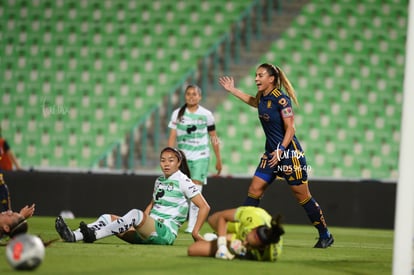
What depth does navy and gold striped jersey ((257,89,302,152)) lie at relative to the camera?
859 cm

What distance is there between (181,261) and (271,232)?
2.72ft

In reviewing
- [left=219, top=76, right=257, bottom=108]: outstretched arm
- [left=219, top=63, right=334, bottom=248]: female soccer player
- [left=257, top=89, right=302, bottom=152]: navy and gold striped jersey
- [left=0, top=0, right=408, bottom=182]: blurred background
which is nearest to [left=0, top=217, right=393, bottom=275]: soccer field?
[left=219, top=63, right=334, bottom=248]: female soccer player

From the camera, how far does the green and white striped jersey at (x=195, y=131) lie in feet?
A: 37.8

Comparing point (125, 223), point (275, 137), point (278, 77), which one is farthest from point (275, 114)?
point (125, 223)

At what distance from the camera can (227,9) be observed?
60.0ft

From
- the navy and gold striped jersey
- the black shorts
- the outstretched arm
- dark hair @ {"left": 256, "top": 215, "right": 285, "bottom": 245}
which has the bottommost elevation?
dark hair @ {"left": 256, "top": 215, "right": 285, "bottom": 245}

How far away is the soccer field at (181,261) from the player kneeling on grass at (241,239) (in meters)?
0.12

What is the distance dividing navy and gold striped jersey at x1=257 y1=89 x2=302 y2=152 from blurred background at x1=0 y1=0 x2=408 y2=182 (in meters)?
7.03

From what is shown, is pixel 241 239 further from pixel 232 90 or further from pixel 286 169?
pixel 232 90

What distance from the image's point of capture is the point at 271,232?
6.33 m

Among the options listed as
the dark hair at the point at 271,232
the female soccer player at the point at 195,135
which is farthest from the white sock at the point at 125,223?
the female soccer player at the point at 195,135

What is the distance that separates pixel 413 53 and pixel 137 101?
1231cm

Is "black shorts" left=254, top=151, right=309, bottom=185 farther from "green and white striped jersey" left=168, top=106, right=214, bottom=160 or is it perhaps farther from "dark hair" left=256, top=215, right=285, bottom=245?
"green and white striped jersey" left=168, top=106, right=214, bottom=160

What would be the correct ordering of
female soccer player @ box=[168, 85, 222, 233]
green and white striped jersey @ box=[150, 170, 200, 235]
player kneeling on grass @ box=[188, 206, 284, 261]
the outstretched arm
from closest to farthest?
1. player kneeling on grass @ box=[188, 206, 284, 261]
2. green and white striped jersey @ box=[150, 170, 200, 235]
3. the outstretched arm
4. female soccer player @ box=[168, 85, 222, 233]
